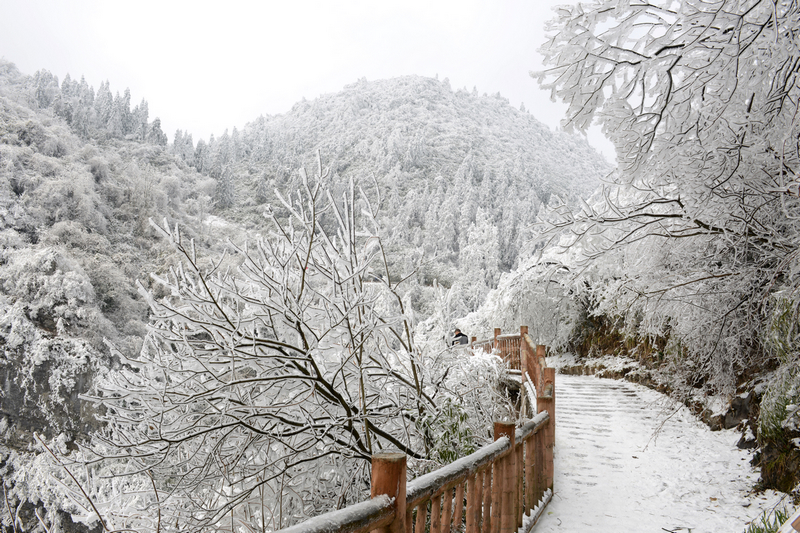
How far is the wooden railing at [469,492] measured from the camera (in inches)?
65.7

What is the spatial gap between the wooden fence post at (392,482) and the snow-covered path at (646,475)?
3.36 m

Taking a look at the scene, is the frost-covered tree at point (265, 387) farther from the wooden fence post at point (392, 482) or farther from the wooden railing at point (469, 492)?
the wooden fence post at point (392, 482)

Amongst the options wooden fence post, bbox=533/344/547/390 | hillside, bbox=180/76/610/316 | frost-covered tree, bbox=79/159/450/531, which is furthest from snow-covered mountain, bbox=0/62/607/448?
wooden fence post, bbox=533/344/547/390

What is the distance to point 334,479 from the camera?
13.4ft

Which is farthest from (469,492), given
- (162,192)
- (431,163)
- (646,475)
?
(431,163)

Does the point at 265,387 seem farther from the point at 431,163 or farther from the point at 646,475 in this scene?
the point at 431,163

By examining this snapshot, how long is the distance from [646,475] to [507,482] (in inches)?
164

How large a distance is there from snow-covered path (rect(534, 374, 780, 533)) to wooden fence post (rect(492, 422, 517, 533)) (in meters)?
1.36

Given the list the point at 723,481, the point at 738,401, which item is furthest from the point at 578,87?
the point at 738,401

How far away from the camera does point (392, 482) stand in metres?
1.82

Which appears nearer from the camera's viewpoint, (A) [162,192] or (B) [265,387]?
(B) [265,387]

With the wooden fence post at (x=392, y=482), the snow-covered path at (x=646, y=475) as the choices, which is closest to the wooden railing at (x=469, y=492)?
the wooden fence post at (x=392, y=482)

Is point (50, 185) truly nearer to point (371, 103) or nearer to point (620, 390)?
point (620, 390)

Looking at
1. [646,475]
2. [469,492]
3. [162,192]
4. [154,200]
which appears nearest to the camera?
[469,492]
